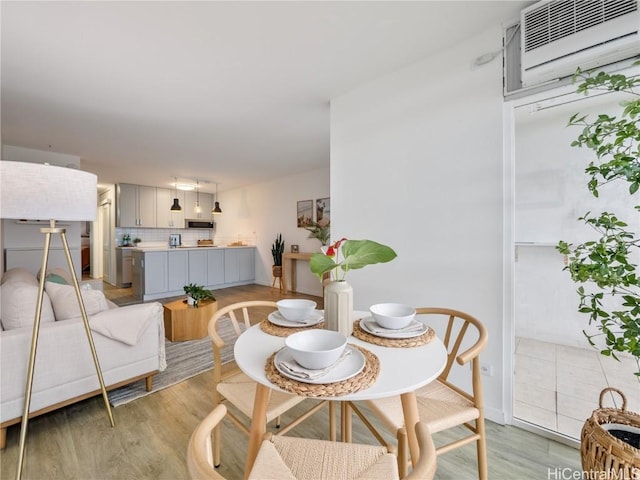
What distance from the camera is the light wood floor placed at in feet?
4.49

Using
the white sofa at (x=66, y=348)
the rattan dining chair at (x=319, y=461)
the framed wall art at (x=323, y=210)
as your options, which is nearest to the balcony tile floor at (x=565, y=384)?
the rattan dining chair at (x=319, y=461)

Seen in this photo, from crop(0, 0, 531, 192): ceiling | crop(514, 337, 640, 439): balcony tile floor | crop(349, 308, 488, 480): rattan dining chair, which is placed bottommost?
crop(514, 337, 640, 439): balcony tile floor

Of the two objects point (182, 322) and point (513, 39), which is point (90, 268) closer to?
point (182, 322)

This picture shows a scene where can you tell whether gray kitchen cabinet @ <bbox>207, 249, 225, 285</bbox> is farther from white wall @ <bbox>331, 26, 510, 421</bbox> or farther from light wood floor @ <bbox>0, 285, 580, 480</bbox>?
white wall @ <bbox>331, 26, 510, 421</bbox>

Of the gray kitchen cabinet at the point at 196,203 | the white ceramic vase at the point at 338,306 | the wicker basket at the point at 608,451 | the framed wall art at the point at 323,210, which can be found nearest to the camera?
the wicker basket at the point at 608,451

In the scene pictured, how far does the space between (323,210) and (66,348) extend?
4.09 meters

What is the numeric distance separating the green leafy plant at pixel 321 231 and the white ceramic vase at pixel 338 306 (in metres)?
3.73

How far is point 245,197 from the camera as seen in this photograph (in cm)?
693

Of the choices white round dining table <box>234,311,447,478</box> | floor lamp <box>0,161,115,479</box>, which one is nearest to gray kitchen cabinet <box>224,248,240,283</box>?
floor lamp <box>0,161,115,479</box>

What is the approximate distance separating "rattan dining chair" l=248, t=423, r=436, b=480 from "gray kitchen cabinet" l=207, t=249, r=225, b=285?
17.8 feet

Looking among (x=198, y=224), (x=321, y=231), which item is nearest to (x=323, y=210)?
(x=321, y=231)

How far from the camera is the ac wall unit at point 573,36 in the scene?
1286 millimetres

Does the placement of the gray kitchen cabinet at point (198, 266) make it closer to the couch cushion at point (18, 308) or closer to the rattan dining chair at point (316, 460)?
the couch cushion at point (18, 308)

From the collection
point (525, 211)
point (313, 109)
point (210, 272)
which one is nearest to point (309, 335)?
point (313, 109)
